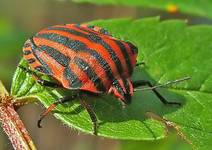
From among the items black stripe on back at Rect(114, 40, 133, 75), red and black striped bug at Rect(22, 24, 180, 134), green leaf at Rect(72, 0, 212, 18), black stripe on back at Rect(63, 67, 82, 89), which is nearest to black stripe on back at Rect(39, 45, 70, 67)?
red and black striped bug at Rect(22, 24, 180, 134)

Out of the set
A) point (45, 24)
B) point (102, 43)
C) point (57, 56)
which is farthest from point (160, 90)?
point (45, 24)

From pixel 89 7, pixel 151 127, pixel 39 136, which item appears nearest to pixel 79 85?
pixel 151 127

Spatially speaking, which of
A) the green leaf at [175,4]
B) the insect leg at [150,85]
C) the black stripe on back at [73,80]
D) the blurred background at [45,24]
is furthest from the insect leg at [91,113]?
the blurred background at [45,24]

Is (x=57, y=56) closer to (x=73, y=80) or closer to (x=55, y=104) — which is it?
(x=73, y=80)

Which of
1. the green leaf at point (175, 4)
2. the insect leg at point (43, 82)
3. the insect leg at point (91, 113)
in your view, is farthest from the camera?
the green leaf at point (175, 4)

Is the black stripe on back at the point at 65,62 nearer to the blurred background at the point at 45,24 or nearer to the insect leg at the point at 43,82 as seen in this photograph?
the insect leg at the point at 43,82

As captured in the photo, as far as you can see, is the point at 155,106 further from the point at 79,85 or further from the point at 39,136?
the point at 39,136
